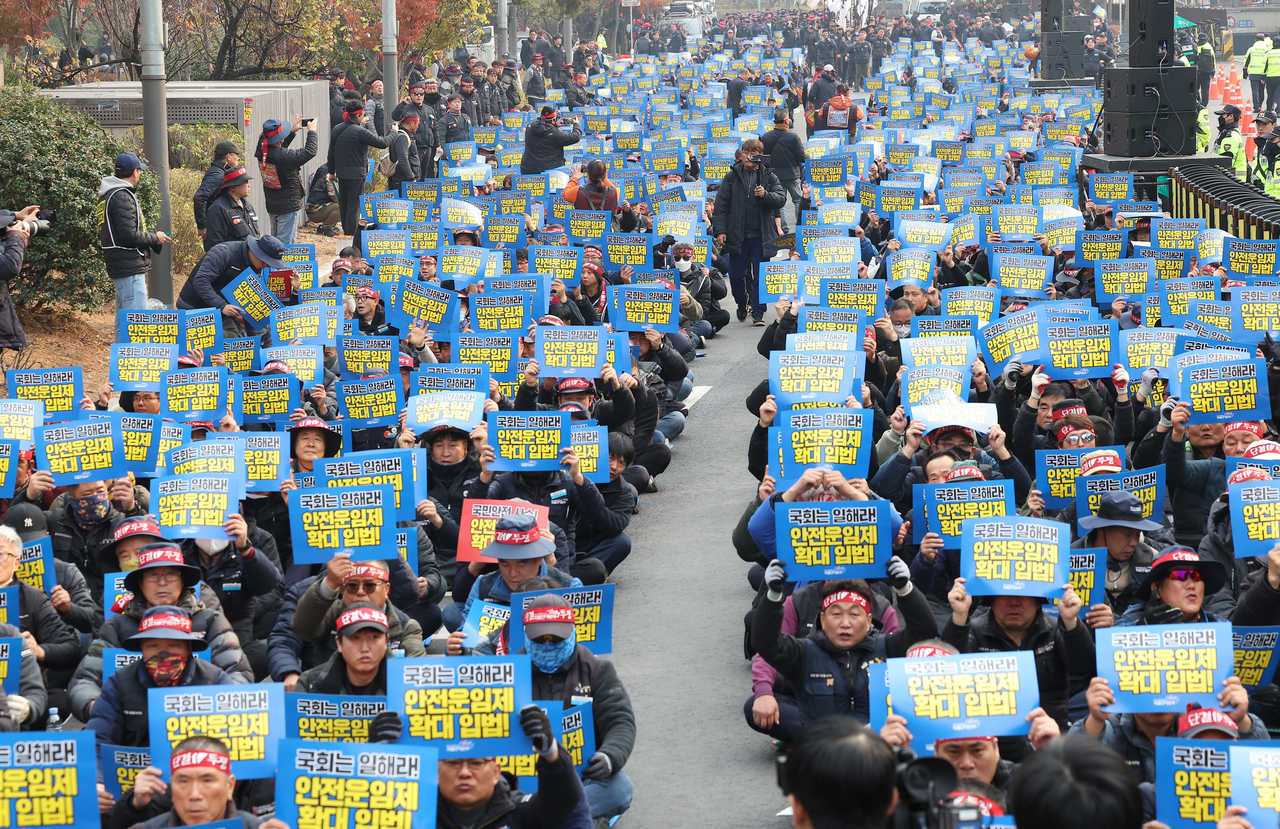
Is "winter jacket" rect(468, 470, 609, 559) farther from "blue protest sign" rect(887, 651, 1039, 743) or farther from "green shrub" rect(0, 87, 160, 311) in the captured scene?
"green shrub" rect(0, 87, 160, 311)

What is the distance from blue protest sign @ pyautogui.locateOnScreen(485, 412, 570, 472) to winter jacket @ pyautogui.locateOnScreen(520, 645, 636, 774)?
290 centimetres

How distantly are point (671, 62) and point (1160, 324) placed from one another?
40.4 meters

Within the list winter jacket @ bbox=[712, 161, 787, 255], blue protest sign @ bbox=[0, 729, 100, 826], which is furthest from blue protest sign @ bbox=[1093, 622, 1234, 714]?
winter jacket @ bbox=[712, 161, 787, 255]

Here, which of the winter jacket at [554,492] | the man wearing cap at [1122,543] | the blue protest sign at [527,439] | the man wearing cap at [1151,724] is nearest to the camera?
the man wearing cap at [1151,724]

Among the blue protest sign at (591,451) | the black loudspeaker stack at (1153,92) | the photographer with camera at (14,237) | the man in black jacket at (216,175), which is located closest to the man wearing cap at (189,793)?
the blue protest sign at (591,451)

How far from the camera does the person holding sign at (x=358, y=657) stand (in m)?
6.98

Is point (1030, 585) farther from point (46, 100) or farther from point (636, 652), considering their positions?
point (46, 100)

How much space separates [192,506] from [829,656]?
3.30 m

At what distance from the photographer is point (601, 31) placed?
236ft

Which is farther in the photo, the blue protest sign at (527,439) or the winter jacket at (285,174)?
the winter jacket at (285,174)

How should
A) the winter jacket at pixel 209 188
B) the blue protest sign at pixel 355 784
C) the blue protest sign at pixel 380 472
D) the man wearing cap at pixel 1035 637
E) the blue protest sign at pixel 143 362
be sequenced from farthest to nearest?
1. the winter jacket at pixel 209 188
2. the blue protest sign at pixel 143 362
3. the blue protest sign at pixel 380 472
4. the man wearing cap at pixel 1035 637
5. the blue protest sign at pixel 355 784

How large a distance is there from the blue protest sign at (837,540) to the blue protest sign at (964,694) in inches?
61.9

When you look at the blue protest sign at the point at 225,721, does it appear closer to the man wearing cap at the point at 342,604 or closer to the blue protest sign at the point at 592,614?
the man wearing cap at the point at 342,604

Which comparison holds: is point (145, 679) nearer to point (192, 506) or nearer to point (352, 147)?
point (192, 506)
